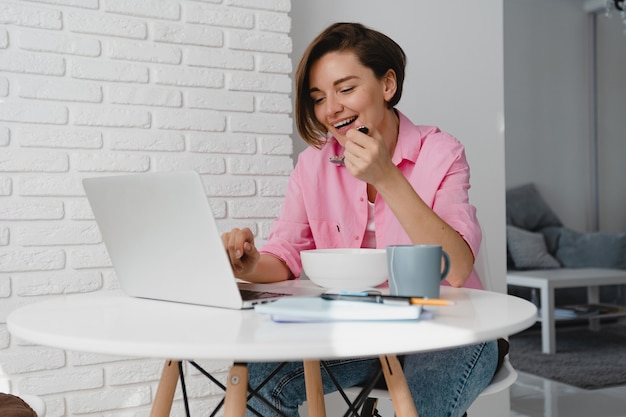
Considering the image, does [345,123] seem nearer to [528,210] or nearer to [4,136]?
[4,136]

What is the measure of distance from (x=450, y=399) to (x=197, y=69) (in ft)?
4.28

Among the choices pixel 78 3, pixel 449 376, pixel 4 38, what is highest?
pixel 78 3

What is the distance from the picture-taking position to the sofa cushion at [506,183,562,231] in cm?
507

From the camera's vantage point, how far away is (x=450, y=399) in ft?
4.04

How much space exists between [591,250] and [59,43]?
4.26 meters

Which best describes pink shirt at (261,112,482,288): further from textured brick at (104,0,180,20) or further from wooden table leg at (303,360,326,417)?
textured brick at (104,0,180,20)

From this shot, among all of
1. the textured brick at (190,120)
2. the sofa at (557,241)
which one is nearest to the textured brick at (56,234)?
the textured brick at (190,120)

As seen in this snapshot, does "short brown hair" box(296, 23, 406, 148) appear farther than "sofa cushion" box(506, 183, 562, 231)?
No

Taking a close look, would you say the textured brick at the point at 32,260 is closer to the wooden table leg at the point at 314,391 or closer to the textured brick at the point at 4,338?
the textured brick at the point at 4,338

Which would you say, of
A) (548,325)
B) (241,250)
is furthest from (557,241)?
(241,250)

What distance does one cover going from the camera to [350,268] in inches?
43.6

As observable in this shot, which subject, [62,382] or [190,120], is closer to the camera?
[62,382]

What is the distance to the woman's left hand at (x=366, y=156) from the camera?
46.8 inches

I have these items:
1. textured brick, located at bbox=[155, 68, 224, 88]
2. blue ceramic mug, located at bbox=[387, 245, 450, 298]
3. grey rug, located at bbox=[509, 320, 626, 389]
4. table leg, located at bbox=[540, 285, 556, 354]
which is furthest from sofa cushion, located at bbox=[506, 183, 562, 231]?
blue ceramic mug, located at bbox=[387, 245, 450, 298]
